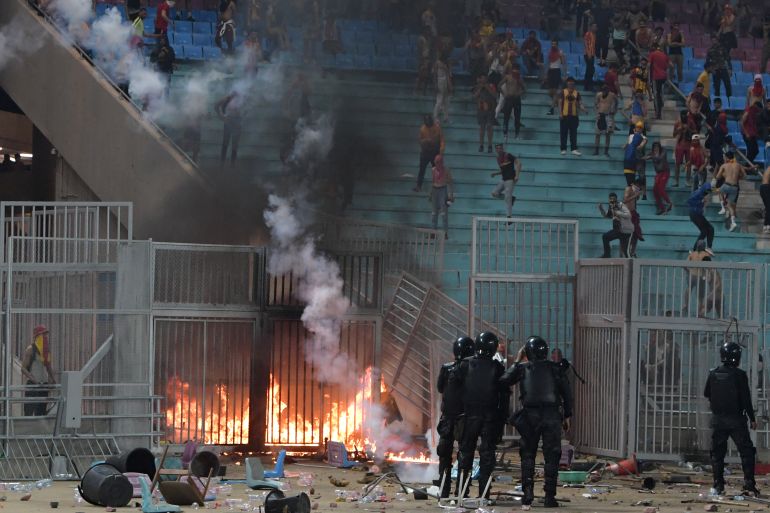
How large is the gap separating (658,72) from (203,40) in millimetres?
7818

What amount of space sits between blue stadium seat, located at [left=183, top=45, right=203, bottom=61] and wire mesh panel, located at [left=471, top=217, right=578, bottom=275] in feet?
17.6

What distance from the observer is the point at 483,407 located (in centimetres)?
1273

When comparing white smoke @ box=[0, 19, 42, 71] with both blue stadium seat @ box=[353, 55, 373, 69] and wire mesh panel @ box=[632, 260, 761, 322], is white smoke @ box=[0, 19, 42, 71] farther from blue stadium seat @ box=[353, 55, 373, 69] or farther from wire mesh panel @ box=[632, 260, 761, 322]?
wire mesh panel @ box=[632, 260, 761, 322]

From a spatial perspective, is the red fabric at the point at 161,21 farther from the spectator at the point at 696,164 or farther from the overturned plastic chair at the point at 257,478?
the overturned plastic chair at the point at 257,478

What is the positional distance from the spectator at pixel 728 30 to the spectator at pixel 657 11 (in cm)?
116

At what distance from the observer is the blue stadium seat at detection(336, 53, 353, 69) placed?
23.5m

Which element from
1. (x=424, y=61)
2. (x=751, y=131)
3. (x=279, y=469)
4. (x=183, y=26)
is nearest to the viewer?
(x=279, y=469)

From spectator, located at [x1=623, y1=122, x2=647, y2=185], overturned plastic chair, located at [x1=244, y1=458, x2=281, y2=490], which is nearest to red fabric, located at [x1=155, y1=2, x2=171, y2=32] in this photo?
spectator, located at [x1=623, y1=122, x2=647, y2=185]

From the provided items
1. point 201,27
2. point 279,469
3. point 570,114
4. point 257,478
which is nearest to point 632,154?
point 570,114

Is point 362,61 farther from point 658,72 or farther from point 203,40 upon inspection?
point 658,72

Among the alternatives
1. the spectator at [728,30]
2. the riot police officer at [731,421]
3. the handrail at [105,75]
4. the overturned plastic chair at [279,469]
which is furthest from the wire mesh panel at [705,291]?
the spectator at [728,30]

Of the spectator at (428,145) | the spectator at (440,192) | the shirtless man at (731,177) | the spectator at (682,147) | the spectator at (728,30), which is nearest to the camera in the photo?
the spectator at (440,192)

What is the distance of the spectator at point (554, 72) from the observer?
2578 cm

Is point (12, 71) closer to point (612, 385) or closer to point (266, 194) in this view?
point (266, 194)
